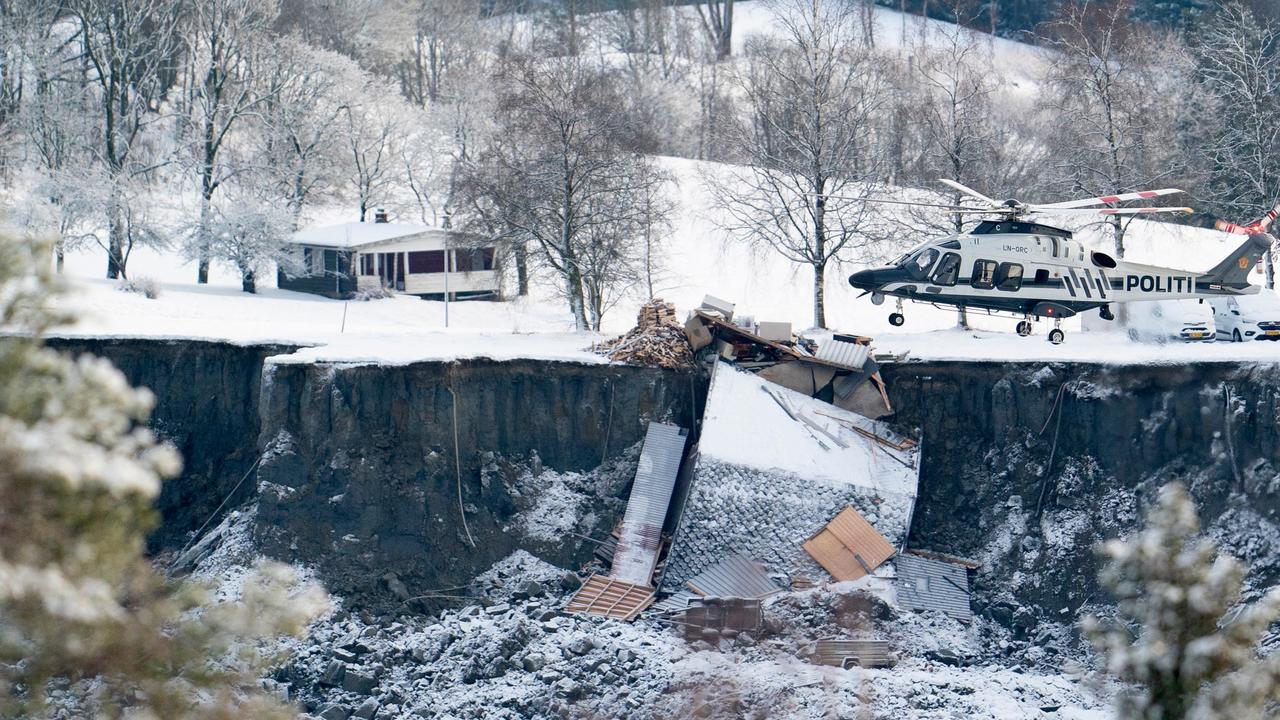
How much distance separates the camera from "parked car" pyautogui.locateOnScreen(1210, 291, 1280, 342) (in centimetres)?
3073

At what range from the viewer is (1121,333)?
3266cm

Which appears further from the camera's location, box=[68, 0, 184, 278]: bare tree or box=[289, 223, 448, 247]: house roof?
box=[68, 0, 184, 278]: bare tree

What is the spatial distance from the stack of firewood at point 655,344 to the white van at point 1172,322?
10.5 metres

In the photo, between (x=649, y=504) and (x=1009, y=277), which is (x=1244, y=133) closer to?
(x=1009, y=277)

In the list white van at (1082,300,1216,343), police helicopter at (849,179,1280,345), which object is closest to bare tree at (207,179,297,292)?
police helicopter at (849,179,1280,345)

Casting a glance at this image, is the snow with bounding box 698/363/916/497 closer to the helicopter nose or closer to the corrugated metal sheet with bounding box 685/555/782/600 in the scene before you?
the corrugated metal sheet with bounding box 685/555/782/600

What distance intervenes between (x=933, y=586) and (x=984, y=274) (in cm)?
635

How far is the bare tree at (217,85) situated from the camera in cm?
5122

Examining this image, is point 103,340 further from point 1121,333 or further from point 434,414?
point 1121,333

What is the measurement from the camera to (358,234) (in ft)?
166

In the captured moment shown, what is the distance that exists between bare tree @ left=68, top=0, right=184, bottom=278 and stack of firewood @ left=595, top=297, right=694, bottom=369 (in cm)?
2755

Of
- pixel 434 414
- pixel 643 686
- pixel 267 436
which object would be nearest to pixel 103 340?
pixel 267 436

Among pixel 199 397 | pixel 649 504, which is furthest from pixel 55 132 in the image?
pixel 649 504

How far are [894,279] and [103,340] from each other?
1651 cm
